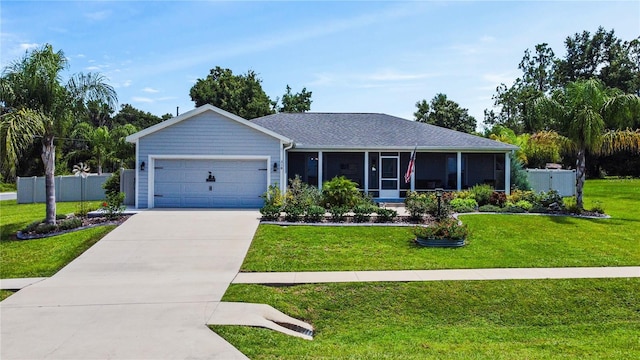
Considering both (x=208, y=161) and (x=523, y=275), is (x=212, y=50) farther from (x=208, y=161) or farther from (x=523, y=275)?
(x=523, y=275)

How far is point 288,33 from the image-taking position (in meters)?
15.8

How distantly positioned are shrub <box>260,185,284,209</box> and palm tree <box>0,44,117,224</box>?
6865 mm

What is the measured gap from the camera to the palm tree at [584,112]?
16328 millimetres

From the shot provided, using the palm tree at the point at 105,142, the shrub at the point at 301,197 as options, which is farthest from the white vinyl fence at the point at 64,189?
the shrub at the point at 301,197

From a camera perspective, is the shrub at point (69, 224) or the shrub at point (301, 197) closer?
the shrub at point (69, 224)

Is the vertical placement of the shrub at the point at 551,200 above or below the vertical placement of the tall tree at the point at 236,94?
below

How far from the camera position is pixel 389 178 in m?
21.6

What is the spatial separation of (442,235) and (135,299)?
764 cm

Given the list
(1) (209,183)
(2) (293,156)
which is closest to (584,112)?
(2) (293,156)

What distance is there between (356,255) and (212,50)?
12.4m

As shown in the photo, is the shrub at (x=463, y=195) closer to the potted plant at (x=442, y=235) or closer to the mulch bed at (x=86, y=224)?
the potted plant at (x=442, y=235)

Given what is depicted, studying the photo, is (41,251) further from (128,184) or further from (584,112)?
(584,112)

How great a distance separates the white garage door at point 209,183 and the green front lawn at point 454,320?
9721 mm

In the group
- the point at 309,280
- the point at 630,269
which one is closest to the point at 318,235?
the point at 309,280
